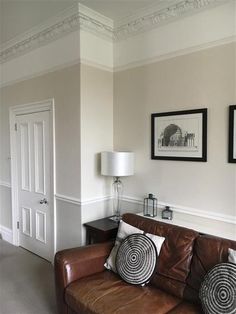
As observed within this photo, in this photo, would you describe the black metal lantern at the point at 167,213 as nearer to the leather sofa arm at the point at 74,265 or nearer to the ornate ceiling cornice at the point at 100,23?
the leather sofa arm at the point at 74,265

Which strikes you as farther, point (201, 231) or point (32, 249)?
point (32, 249)

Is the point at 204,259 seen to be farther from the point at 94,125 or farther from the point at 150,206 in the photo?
the point at 94,125

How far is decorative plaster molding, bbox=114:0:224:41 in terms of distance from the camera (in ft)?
8.08

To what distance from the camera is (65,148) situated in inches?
123

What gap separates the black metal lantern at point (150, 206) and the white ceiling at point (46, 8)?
1.97 meters

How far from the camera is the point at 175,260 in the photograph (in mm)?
2086

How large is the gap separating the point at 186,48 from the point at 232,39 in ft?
1.43

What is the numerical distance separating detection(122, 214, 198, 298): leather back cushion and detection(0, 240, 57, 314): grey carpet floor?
1.11m

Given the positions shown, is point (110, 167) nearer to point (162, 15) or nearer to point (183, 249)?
point (183, 249)

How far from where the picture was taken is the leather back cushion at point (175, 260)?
2031 mm

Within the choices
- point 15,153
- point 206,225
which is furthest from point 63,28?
point 206,225

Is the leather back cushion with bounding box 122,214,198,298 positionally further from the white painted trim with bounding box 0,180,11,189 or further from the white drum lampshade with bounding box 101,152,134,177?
the white painted trim with bounding box 0,180,11,189

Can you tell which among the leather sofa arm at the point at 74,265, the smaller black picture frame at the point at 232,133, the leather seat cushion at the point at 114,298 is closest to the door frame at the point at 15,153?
the leather sofa arm at the point at 74,265

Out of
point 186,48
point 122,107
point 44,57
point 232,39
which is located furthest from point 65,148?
point 232,39
